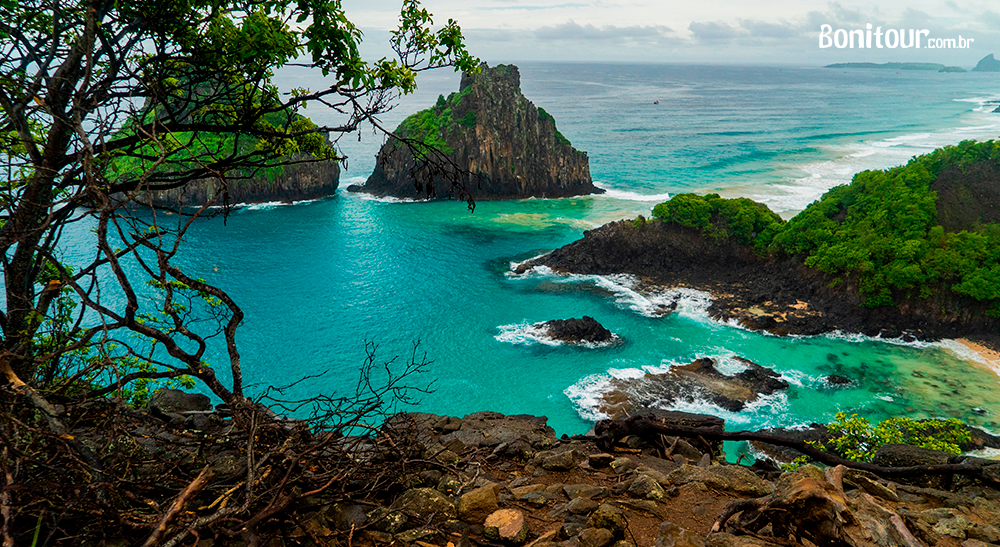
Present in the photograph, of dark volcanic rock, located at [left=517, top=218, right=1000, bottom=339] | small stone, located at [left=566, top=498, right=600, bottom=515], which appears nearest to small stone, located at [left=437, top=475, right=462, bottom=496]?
small stone, located at [left=566, top=498, right=600, bottom=515]

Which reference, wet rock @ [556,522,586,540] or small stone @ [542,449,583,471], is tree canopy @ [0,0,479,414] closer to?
wet rock @ [556,522,586,540]

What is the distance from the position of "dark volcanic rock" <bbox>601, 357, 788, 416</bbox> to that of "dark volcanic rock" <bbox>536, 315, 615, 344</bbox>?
549 centimetres

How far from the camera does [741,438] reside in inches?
381

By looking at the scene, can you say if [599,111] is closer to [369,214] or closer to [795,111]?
[795,111]

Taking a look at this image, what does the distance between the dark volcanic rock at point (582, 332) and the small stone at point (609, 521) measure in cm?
3632

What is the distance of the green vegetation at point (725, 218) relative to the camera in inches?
2048

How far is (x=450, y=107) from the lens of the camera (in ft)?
297

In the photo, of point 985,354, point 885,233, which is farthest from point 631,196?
point 985,354

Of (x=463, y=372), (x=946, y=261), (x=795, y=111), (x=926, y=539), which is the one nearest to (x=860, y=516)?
(x=926, y=539)

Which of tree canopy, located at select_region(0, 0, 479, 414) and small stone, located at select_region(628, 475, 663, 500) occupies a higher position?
tree canopy, located at select_region(0, 0, 479, 414)

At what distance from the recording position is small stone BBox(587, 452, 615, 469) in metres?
9.18

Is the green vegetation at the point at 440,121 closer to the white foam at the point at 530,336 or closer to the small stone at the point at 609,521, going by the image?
the white foam at the point at 530,336

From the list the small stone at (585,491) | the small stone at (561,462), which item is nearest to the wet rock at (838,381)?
the small stone at (561,462)

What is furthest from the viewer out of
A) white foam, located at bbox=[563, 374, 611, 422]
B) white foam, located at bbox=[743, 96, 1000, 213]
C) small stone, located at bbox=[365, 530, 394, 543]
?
white foam, located at bbox=[743, 96, 1000, 213]
